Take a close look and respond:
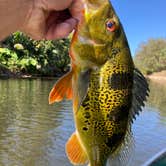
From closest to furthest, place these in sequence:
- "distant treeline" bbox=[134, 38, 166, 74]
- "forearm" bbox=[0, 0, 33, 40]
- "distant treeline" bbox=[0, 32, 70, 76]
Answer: "forearm" bbox=[0, 0, 33, 40], "distant treeline" bbox=[0, 32, 70, 76], "distant treeline" bbox=[134, 38, 166, 74]

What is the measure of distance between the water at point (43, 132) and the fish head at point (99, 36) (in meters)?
8.16

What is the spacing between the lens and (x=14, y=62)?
132ft

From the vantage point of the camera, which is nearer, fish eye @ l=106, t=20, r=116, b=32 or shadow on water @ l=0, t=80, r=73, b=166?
fish eye @ l=106, t=20, r=116, b=32

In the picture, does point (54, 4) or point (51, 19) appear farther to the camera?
point (51, 19)

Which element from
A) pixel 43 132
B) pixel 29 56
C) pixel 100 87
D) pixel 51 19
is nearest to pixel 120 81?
pixel 100 87

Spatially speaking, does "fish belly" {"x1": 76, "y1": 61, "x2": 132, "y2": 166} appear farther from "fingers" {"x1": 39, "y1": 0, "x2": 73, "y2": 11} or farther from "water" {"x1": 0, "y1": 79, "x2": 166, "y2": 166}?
"water" {"x1": 0, "y1": 79, "x2": 166, "y2": 166}

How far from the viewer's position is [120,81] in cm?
189

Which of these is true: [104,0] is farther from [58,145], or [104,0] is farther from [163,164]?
[58,145]

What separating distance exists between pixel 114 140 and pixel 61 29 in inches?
20.9

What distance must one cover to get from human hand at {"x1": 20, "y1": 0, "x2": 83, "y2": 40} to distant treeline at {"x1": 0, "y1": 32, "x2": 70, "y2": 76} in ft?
119

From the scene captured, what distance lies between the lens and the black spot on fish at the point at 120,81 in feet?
6.05

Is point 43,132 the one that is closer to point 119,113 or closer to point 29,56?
point 119,113

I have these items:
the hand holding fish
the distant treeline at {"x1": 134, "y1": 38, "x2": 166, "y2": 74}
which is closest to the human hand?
the hand holding fish

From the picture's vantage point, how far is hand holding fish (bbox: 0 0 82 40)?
6.24 feet
